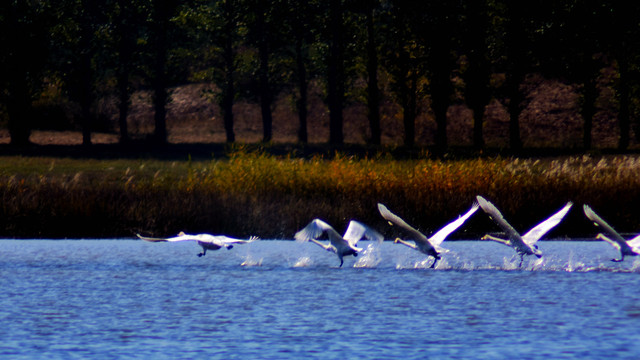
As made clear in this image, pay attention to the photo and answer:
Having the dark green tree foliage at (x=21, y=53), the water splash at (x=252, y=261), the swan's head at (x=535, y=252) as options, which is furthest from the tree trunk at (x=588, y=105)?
the swan's head at (x=535, y=252)

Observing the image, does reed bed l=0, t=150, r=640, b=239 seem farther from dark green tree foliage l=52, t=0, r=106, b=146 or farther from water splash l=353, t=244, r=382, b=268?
dark green tree foliage l=52, t=0, r=106, b=146

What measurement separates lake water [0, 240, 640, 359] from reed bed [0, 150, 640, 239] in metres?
0.65

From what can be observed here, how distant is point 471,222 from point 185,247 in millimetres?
6413

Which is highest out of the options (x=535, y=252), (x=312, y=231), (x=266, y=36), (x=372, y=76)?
(x=266, y=36)

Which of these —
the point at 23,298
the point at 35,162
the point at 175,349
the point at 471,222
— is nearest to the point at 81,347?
the point at 175,349

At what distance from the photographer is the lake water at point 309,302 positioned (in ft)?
36.1

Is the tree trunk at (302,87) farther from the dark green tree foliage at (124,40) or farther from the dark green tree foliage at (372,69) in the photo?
the dark green tree foliage at (124,40)

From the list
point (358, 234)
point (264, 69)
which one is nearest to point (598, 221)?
point (358, 234)

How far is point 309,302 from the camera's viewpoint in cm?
1410

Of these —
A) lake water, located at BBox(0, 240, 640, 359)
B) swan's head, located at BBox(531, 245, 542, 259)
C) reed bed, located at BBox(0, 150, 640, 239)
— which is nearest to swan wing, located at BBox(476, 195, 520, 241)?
swan's head, located at BBox(531, 245, 542, 259)

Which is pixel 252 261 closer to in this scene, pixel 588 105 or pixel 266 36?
pixel 266 36

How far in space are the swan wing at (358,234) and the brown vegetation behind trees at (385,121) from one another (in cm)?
5614

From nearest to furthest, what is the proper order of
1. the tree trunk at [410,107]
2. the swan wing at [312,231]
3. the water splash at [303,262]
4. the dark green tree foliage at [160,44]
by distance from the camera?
the swan wing at [312,231], the water splash at [303,262], the dark green tree foliage at [160,44], the tree trunk at [410,107]

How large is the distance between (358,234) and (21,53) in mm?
40943
